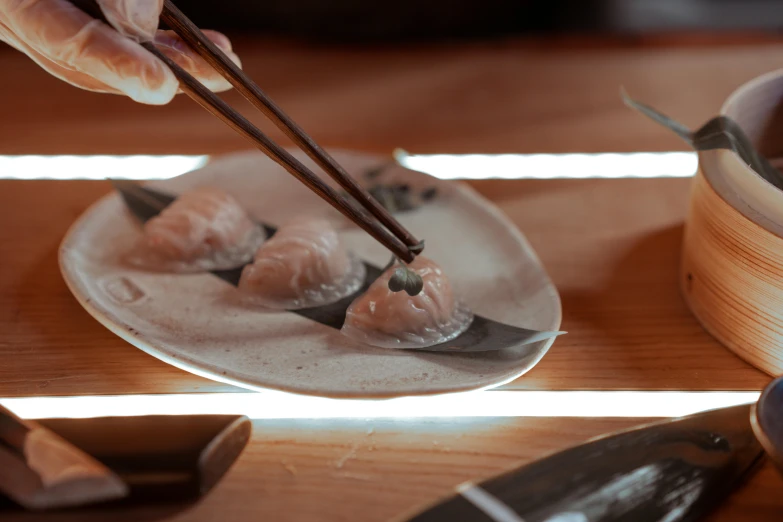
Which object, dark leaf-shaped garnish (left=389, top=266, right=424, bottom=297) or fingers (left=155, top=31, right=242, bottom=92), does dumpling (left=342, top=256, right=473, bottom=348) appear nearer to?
dark leaf-shaped garnish (left=389, top=266, right=424, bottom=297)

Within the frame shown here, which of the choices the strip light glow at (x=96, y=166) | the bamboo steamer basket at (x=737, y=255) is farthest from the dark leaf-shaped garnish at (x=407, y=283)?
the strip light glow at (x=96, y=166)

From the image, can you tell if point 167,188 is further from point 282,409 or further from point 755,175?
point 755,175

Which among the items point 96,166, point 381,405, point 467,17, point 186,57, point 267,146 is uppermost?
point 186,57

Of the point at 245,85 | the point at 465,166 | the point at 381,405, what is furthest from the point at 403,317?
the point at 465,166

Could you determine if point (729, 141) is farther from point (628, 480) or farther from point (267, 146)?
point (267, 146)

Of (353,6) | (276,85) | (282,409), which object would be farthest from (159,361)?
(353,6)

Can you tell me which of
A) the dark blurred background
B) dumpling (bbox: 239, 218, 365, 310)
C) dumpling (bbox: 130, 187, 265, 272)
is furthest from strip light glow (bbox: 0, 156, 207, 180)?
the dark blurred background
